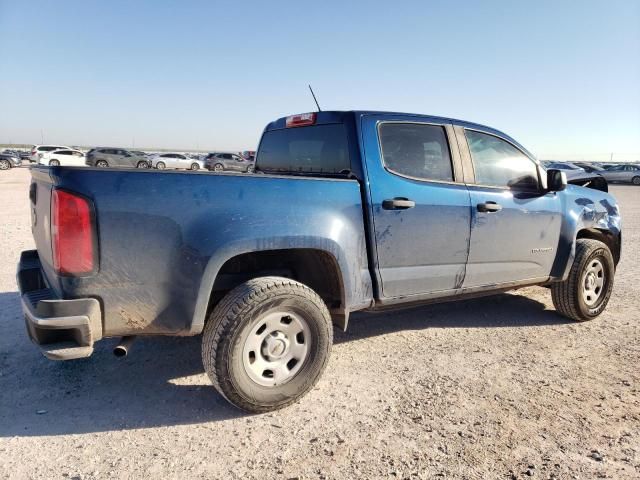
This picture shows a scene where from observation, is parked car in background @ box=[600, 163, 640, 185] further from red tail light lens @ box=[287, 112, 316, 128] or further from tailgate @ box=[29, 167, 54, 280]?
tailgate @ box=[29, 167, 54, 280]

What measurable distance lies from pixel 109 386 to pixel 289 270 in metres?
1.45

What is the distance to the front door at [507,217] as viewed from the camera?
3668 millimetres

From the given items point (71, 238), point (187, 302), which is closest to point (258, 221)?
point (187, 302)

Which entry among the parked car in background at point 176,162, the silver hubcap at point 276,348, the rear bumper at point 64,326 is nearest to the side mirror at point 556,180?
the silver hubcap at point 276,348

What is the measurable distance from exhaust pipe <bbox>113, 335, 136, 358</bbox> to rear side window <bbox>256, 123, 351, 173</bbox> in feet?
5.85

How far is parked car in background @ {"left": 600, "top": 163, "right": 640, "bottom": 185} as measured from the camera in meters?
32.2

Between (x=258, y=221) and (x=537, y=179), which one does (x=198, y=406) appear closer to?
(x=258, y=221)

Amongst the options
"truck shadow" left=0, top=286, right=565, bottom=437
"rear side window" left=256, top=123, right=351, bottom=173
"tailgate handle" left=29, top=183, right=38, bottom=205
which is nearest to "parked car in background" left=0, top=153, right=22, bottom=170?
"truck shadow" left=0, top=286, right=565, bottom=437

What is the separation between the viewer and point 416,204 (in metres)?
3.26

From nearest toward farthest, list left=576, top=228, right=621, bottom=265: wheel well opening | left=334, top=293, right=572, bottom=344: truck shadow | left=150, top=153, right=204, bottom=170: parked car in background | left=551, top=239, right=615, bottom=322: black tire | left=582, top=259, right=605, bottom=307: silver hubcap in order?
left=334, top=293, right=572, bottom=344: truck shadow
left=551, top=239, right=615, bottom=322: black tire
left=582, top=259, right=605, bottom=307: silver hubcap
left=576, top=228, right=621, bottom=265: wheel well opening
left=150, top=153, right=204, bottom=170: parked car in background

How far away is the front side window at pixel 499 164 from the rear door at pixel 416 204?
0.85 ft

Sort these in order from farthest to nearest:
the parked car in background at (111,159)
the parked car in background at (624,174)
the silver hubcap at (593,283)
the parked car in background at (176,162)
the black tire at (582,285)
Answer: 1. the parked car in background at (176,162)
2. the parked car in background at (111,159)
3. the parked car in background at (624,174)
4. the silver hubcap at (593,283)
5. the black tire at (582,285)

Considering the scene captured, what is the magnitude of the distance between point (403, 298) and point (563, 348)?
160 cm

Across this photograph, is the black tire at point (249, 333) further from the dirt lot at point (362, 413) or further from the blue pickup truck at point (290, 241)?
the dirt lot at point (362, 413)
